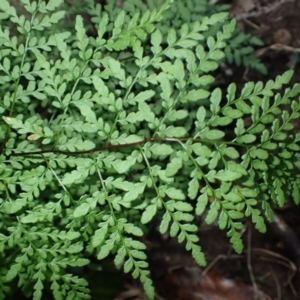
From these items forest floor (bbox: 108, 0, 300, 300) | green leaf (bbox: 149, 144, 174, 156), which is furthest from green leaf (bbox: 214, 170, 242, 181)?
forest floor (bbox: 108, 0, 300, 300)

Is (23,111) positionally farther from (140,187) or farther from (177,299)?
(177,299)

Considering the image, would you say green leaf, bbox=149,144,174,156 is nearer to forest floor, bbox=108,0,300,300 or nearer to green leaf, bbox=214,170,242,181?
green leaf, bbox=214,170,242,181

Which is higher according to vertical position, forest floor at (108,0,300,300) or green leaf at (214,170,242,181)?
green leaf at (214,170,242,181)

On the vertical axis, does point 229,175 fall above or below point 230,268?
above

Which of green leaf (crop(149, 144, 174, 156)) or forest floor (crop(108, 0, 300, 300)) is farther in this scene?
forest floor (crop(108, 0, 300, 300))

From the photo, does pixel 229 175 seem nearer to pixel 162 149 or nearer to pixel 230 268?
pixel 162 149

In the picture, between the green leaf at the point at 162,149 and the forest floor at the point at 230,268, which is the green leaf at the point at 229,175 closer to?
the green leaf at the point at 162,149

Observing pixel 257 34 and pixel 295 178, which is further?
pixel 257 34

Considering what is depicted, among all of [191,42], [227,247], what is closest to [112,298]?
[227,247]

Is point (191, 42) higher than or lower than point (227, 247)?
higher

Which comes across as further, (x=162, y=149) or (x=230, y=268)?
(x=230, y=268)

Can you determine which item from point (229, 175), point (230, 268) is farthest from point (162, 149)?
point (230, 268)
